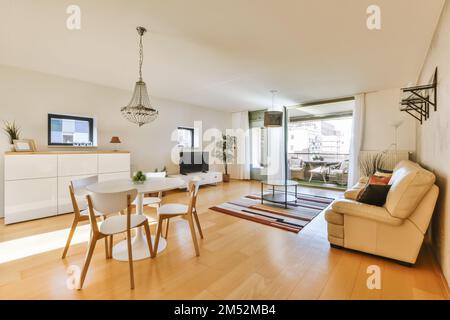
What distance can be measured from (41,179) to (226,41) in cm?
354

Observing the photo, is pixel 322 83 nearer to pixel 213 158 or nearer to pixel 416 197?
pixel 416 197

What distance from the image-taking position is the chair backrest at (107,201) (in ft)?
5.74

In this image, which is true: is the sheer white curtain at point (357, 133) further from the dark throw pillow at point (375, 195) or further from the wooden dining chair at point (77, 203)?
the wooden dining chair at point (77, 203)

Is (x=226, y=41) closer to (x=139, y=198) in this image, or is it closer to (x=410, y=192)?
(x=139, y=198)

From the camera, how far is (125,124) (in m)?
4.71

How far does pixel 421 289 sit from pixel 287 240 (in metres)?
1.24

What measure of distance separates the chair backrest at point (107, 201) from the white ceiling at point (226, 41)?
1.77m

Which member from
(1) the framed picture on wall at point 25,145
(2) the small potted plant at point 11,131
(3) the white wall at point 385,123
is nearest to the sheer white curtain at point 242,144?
(3) the white wall at point 385,123

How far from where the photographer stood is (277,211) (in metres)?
3.71

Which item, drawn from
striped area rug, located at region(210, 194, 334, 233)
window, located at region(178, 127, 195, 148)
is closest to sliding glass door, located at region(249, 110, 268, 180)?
window, located at region(178, 127, 195, 148)

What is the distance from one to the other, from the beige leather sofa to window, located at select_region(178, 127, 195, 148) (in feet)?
14.7

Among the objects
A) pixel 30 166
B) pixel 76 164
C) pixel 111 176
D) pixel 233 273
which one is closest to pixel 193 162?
pixel 111 176

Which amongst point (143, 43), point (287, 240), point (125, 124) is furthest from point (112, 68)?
point (287, 240)

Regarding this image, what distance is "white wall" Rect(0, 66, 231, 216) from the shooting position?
3404 millimetres
